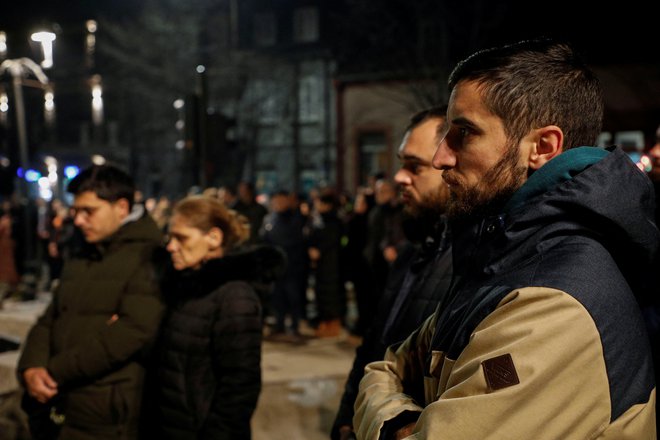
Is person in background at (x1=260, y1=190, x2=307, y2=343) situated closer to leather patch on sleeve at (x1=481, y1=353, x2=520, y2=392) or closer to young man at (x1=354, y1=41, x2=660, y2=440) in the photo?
young man at (x1=354, y1=41, x2=660, y2=440)

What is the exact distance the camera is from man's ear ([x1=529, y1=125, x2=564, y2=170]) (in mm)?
1388

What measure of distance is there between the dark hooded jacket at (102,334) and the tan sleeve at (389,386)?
1803mm

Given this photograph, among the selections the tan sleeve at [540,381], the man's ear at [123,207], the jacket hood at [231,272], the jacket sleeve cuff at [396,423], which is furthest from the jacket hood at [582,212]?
the man's ear at [123,207]

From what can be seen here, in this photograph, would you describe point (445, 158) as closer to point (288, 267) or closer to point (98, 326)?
point (98, 326)

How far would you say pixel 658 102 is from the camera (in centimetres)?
1636

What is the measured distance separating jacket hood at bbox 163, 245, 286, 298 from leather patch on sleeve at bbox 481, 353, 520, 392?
6.53 ft

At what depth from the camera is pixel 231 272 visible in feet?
9.87

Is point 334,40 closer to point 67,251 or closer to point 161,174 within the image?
point 161,174

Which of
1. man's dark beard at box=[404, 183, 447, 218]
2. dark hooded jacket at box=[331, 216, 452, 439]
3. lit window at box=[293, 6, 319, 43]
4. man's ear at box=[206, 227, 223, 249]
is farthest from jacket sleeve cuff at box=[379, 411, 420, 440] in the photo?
lit window at box=[293, 6, 319, 43]

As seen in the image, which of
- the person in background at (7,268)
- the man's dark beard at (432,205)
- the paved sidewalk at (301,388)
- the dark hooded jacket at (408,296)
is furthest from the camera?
the person in background at (7,268)

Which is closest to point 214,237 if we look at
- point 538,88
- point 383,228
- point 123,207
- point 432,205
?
point 123,207

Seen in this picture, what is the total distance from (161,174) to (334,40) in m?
11.6

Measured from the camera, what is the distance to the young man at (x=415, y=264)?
2.31m

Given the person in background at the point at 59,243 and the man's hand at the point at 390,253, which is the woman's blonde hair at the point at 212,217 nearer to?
the man's hand at the point at 390,253
